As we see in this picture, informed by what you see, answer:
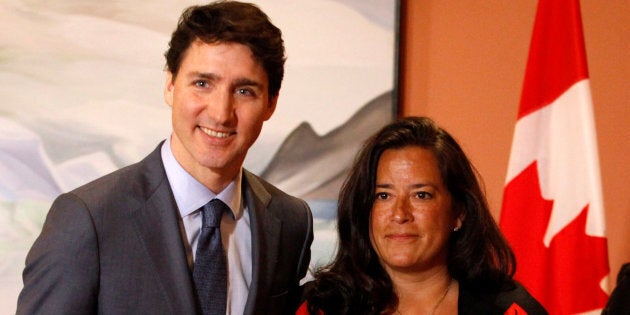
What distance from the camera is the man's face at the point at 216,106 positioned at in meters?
1.62

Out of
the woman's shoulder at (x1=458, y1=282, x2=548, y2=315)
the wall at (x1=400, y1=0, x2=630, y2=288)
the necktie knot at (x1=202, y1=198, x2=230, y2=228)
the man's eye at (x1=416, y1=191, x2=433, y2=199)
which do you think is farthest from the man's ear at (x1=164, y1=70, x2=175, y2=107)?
the wall at (x1=400, y1=0, x2=630, y2=288)

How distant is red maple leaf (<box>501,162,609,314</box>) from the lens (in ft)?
8.13

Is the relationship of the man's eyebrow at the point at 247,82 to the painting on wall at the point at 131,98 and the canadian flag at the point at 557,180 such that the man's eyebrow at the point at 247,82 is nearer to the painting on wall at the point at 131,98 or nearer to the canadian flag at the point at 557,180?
the painting on wall at the point at 131,98

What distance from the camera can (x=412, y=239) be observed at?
1.82 metres

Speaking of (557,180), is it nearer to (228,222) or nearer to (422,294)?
(422,294)

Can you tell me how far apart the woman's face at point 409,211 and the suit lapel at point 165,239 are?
452mm

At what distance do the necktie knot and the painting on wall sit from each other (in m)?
0.89

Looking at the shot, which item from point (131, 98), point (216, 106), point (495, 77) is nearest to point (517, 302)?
point (216, 106)

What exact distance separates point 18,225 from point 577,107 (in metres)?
1.62

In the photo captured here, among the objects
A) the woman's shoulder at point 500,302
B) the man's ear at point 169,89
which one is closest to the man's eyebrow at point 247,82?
the man's ear at point 169,89

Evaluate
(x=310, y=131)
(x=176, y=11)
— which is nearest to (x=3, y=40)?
(x=176, y=11)

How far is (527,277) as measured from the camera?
252 cm

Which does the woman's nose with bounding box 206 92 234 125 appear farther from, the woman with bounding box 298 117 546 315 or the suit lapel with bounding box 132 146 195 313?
the woman with bounding box 298 117 546 315

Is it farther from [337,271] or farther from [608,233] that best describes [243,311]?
[608,233]
